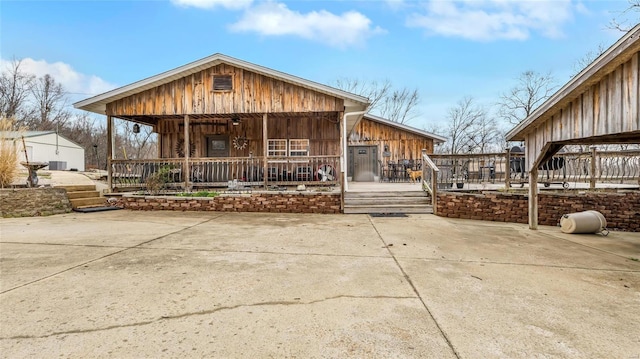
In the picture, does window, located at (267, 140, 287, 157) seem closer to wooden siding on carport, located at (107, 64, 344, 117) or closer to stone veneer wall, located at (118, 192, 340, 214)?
wooden siding on carport, located at (107, 64, 344, 117)

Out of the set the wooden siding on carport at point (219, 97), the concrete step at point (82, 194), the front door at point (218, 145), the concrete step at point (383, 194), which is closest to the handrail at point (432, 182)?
the concrete step at point (383, 194)

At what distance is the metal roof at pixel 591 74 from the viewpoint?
371cm

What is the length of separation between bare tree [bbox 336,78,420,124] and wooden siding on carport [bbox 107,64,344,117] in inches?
987

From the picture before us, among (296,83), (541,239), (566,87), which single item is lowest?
(541,239)

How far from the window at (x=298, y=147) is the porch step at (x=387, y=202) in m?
3.73

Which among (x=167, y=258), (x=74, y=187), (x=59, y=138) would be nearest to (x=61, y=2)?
(x=59, y=138)

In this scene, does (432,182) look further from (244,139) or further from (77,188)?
(77,188)

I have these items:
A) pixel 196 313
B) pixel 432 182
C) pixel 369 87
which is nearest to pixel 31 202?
pixel 196 313

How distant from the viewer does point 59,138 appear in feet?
86.1

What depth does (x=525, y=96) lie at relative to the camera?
Result: 96.2 ft

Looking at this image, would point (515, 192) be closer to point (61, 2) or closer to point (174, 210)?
point (174, 210)

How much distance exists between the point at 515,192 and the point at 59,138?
3399cm

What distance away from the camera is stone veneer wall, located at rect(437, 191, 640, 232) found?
732 cm

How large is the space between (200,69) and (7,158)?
218 inches
